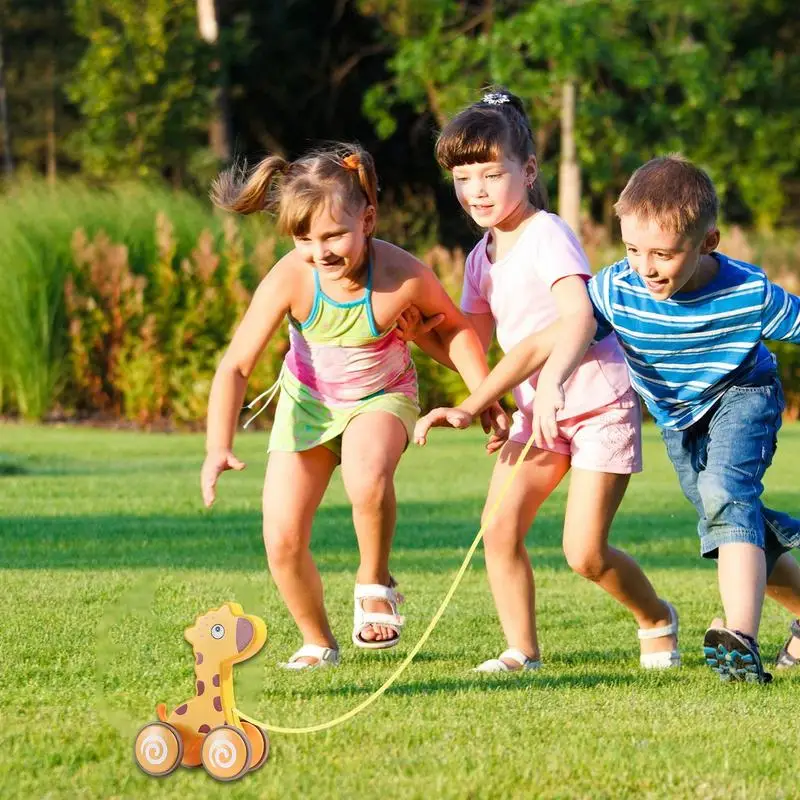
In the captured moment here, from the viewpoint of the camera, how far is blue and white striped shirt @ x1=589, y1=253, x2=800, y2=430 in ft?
14.9

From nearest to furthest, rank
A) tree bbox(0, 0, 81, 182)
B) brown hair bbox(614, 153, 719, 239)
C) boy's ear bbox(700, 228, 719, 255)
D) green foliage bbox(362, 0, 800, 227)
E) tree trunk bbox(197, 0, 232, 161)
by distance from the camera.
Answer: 1. brown hair bbox(614, 153, 719, 239)
2. boy's ear bbox(700, 228, 719, 255)
3. green foliage bbox(362, 0, 800, 227)
4. tree trunk bbox(197, 0, 232, 161)
5. tree bbox(0, 0, 81, 182)

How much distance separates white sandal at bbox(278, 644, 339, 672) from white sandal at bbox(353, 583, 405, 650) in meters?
0.12

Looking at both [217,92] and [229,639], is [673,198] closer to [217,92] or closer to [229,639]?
[229,639]

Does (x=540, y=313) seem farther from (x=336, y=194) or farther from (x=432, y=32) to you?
(x=432, y=32)

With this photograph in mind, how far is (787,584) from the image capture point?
4.95 m

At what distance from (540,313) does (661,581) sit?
8.41 ft

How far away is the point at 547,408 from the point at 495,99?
121 cm

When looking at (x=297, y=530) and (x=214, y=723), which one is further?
(x=297, y=530)

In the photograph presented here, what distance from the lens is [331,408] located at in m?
4.77

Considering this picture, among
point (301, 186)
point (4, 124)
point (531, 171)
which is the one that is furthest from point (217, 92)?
point (301, 186)

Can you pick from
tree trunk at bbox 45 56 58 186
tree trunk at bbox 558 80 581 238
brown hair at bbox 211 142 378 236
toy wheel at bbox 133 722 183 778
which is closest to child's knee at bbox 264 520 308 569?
brown hair at bbox 211 142 378 236

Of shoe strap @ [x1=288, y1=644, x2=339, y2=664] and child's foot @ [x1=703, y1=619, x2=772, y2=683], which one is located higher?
child's foot @ [x1=703, y1=619, x2=772, y2=683]

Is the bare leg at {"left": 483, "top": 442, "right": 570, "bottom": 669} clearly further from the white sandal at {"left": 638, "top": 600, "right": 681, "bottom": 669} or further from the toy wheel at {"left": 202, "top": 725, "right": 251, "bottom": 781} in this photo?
the toy wheel at {"left": 202, "top": 725, "right": 251, "bottom": 781}

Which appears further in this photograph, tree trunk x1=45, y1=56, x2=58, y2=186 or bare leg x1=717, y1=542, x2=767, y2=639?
tree trunk x1=45, y1=56, x2=58, y2=186
